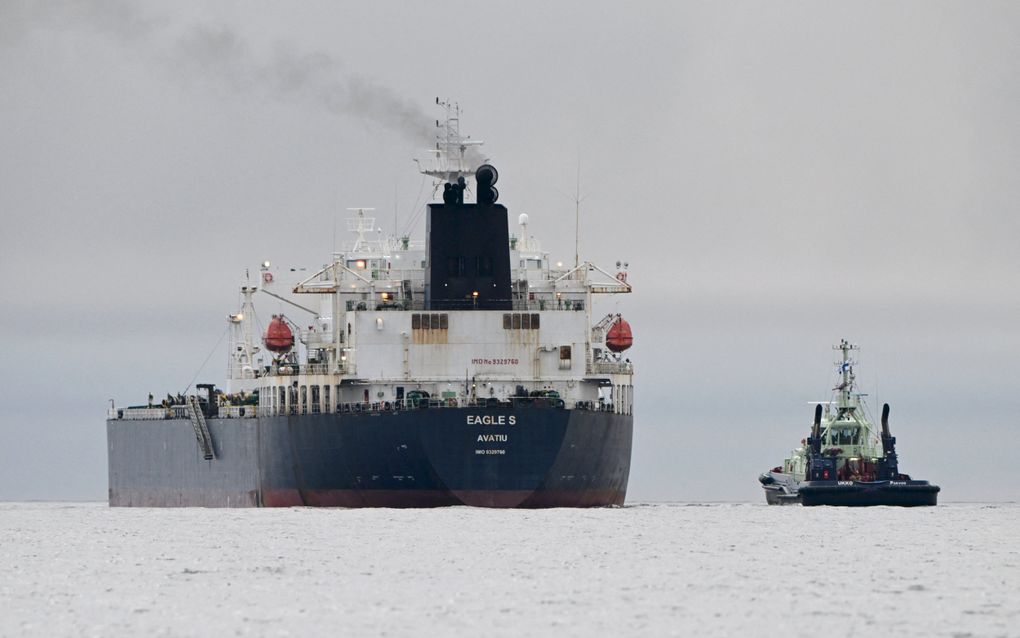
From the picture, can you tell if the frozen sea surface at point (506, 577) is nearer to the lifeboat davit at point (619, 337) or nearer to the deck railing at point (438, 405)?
the deck railing at point (438, 405)

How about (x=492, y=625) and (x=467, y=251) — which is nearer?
(x=492, y=625)

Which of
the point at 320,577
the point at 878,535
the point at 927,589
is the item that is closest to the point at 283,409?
the point at 878,535

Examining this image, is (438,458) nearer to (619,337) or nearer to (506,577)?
(619,337)

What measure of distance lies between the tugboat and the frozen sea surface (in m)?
16.4

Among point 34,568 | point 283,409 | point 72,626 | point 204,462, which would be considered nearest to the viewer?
point 72,626

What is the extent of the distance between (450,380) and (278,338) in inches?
462

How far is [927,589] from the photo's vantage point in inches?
1855

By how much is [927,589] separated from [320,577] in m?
14.2

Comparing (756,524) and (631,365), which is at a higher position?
(631,365)

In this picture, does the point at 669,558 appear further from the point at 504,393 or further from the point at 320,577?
the point at 504,393

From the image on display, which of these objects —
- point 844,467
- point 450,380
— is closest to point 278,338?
point 450,380

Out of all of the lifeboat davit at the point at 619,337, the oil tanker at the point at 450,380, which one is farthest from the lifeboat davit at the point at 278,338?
the lifeboat davit at the point at 619,337

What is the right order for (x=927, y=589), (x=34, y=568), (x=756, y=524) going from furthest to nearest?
(x=756, y=524) → (x=34, y=568) → (x=927, y=589)

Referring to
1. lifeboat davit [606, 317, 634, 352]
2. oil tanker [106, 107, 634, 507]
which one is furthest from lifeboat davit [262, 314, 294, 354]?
lifeboat davit [606, 317, 634, 352]
